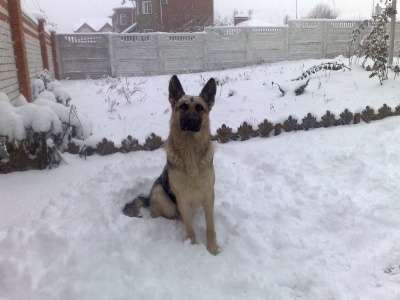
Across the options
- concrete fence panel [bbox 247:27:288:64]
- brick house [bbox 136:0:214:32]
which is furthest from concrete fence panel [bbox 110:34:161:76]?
brick house [bbox 136:0:214:32]

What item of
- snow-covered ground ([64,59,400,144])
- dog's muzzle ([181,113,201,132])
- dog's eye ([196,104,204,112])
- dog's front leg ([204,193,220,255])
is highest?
dog's eye ([196,104,204,112])

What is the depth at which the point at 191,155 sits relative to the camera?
3633mm

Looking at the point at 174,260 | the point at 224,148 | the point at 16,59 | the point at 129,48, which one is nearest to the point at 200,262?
the point at 174,260

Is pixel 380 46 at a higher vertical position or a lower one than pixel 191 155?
higher

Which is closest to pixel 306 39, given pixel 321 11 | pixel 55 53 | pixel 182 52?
pixel 182 52

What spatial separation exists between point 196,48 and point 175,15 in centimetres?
1514

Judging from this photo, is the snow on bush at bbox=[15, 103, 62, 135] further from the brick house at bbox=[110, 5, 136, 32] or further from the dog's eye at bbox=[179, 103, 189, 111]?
the brick house at bbox=[110, 5, 136, 32]

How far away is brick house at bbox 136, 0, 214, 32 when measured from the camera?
31953 mm

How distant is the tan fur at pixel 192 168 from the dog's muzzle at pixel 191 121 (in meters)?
0.11

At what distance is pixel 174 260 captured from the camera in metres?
3.51

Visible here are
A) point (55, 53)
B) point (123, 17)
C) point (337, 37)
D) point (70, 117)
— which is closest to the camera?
point (70, 117)

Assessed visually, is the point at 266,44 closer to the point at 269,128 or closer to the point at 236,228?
the point at 269,128

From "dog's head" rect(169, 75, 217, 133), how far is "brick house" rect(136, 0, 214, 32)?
28.9 metres

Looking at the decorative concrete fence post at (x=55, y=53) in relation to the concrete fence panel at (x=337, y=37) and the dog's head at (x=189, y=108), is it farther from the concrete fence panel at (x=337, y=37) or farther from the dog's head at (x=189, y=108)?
the dog's head at (x=189, y=108)
